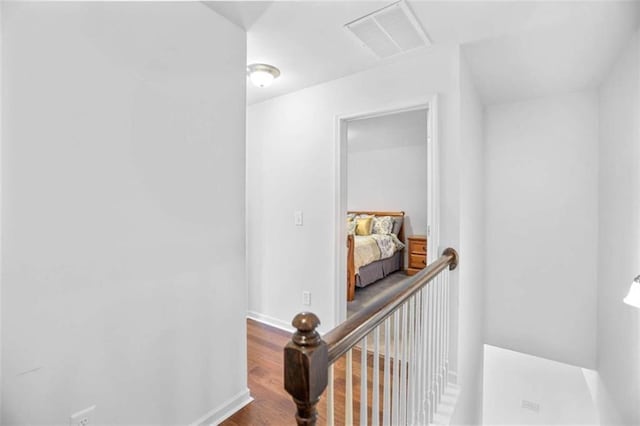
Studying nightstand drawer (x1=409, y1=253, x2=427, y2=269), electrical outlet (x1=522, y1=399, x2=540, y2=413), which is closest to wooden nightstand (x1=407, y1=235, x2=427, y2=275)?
nightstand drawer (x1=409, y1=253, x2=427, y2=269)

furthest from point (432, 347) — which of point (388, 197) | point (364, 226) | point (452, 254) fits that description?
point (388, 197)

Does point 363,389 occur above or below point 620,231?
below

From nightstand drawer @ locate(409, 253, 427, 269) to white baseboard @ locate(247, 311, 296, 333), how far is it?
10.0 feet

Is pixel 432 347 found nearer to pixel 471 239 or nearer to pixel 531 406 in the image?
pixel 471 239

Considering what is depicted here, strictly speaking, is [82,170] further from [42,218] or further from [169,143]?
[169,143]

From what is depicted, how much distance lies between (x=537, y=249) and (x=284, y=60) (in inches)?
115

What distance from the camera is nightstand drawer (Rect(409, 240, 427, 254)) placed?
5363mm

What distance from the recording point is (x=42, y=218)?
3.72ft

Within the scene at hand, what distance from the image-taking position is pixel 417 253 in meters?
5.44

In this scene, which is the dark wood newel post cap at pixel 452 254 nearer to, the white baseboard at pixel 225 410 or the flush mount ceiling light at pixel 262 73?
the white baseboard at pixel 225 410

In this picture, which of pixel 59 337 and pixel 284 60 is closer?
pixel 59 337

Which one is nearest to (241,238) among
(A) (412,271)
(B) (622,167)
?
(B) (622,167)

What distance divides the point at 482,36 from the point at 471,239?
149cm

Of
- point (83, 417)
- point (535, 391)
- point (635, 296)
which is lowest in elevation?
point (535, 391)
